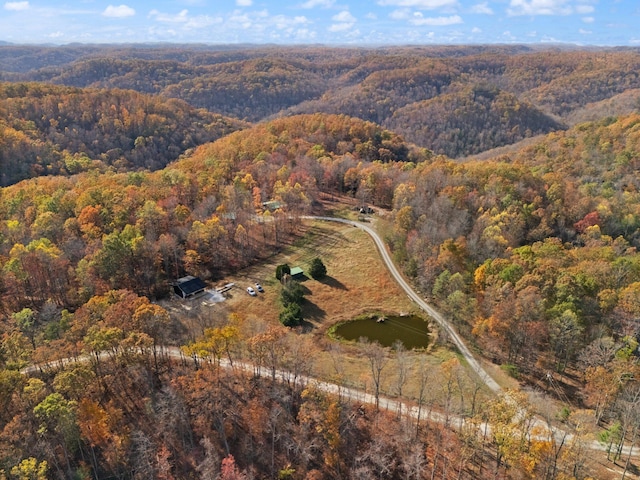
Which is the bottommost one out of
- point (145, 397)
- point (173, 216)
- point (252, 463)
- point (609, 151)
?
point (252, 463)

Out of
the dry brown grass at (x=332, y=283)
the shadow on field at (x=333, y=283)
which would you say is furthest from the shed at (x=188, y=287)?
the shadow on field at (x=333, y=283)

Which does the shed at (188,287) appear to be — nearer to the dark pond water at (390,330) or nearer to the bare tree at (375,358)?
the dark pond water at (390,330)

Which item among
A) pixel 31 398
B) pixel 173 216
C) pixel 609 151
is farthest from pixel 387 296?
pixel 609 151

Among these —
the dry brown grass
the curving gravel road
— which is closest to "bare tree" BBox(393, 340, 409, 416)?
the curving gravel road

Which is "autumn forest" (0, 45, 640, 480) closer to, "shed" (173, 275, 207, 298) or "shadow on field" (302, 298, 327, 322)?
"shadow on field" (302, 298, 327, 322)

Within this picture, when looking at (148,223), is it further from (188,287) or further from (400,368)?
(400,368)

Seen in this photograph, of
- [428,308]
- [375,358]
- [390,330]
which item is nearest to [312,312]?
[390,330]

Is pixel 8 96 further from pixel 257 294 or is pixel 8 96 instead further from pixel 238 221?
pixel 257 294
